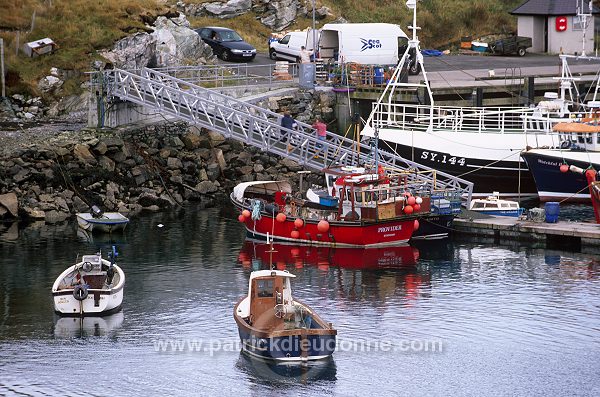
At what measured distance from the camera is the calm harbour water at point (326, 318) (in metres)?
37.8

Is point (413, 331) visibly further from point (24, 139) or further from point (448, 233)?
point (24, 139)

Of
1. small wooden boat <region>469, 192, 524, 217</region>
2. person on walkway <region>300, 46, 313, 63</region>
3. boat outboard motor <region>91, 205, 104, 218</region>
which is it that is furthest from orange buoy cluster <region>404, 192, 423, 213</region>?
person on walkway <region>300, 46, 313, 63</region>

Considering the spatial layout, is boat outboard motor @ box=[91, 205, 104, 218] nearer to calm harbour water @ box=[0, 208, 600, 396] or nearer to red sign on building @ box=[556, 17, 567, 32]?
calm harbour water @ box=[0, 208, 600, 396]

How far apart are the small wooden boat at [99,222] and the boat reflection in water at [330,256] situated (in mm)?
6171

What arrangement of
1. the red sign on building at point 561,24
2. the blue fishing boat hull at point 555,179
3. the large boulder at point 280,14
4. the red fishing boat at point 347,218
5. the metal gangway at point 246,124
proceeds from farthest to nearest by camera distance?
the large boulder at point 280,14 → the red sign on building at point 561,24 → the blue fishing boat hull at point 555,179 → the metal gangway at point 246,124 → the red fishing boat at point 347,218

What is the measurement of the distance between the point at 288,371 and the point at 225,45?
1612 inches

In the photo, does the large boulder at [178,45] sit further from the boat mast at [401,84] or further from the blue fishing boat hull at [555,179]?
the blue fishing boat hull at [555,179]

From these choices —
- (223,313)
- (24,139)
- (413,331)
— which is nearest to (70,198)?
(24,139)

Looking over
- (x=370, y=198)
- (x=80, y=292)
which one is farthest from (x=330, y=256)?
(x=80, y=292)

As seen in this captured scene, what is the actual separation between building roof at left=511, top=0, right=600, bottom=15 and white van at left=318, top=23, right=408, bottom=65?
13.8m

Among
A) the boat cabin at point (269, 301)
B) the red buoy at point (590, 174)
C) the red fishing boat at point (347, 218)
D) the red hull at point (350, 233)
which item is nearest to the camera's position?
the boat cabin at point (269, 301)

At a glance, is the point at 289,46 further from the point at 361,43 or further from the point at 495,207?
the point at 495,207

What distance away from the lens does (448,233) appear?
5631 cm

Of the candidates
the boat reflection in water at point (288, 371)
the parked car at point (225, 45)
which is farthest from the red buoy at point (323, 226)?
the parked car at point (225, 45)
